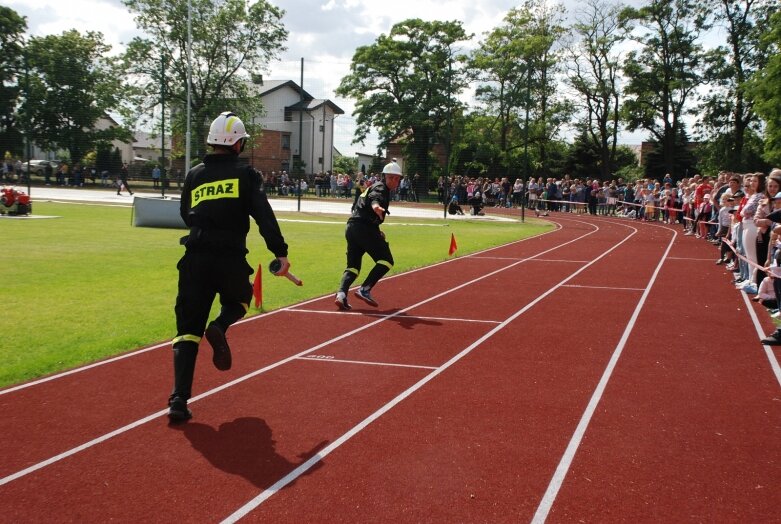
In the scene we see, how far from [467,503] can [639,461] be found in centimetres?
136

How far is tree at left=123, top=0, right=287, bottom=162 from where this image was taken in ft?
180

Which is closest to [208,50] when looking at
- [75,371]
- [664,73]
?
[664,73]

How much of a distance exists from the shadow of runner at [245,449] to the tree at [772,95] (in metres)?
33.6

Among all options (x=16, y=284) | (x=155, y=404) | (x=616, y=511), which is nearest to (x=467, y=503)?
(x=616, y=511)

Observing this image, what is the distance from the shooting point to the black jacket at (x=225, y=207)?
213 inches

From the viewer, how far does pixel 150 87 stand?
5369 cm

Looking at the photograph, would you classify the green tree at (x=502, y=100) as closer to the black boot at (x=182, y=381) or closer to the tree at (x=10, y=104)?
the tree at (x=10, y=104)

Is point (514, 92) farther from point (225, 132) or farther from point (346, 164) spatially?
point (225, 132)

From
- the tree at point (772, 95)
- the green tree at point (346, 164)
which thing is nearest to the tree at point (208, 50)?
the green tree at point (346, 164)

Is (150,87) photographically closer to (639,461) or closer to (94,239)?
(94,239)

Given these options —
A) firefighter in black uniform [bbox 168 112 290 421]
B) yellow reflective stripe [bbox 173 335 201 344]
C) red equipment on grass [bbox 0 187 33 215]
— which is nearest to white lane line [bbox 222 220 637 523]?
firefighter in black uniform [bbox 168 112 290 421]

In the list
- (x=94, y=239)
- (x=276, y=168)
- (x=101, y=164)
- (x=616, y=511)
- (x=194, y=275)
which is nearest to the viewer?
(x=616, y=511)

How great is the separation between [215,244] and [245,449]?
4.97 feet

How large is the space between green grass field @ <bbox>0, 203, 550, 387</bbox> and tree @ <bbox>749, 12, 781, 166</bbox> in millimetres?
15832
